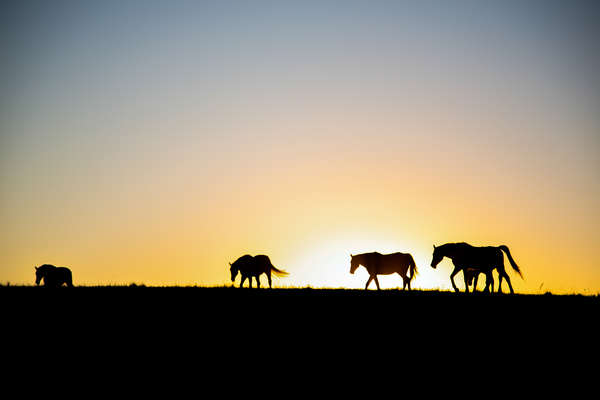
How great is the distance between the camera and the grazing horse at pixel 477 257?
82.4 ft

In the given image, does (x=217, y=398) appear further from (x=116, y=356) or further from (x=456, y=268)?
(x=456, y=268)

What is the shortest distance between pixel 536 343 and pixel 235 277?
18053mm

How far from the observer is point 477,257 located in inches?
992

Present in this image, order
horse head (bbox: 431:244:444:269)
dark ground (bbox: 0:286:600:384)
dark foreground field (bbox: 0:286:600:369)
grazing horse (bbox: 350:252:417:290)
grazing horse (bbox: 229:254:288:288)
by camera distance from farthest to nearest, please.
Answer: grazing horse (bbox: 229:254:288:288)
grazing horse (bbox: 350:252:417:290)
horse head (bbox: 431:244:444:269)
dark foreground field (bbox: 0:286:600:369)
dark ground (bbox: 0:286:600:384)

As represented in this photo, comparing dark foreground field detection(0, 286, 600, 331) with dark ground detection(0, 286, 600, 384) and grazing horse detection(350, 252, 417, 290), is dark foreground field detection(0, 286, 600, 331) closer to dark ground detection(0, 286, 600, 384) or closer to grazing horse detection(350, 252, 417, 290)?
dark ground detection(0, 286, 600, 384)

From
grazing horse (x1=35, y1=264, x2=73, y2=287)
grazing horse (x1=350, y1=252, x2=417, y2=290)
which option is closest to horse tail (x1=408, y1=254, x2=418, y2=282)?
grazing horse (x1=350, y1=252, x2=417, y2=290)

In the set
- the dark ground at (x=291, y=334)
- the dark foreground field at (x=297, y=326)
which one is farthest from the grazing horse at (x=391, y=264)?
the dark ground at (x=291, y=334)

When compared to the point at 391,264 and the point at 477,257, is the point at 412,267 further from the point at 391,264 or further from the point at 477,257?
the point at 477,257

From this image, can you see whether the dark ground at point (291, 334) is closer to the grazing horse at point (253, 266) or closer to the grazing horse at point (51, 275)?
the grazing horse at point (253, 266)

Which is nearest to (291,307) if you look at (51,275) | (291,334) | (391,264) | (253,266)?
(291,334)

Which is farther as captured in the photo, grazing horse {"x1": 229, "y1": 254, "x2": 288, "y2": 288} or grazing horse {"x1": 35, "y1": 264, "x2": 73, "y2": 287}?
grazing horse {"x1": 35, "y1": 264, "x2": 73, "y2": 287}

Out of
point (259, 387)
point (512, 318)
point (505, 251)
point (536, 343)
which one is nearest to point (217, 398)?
point (259, 387)

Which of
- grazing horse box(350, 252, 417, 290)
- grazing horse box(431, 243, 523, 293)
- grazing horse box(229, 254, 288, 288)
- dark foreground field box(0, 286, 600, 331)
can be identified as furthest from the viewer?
grazing horse box(229, 254, 288, 288)

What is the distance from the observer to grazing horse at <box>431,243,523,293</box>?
25125 mm
